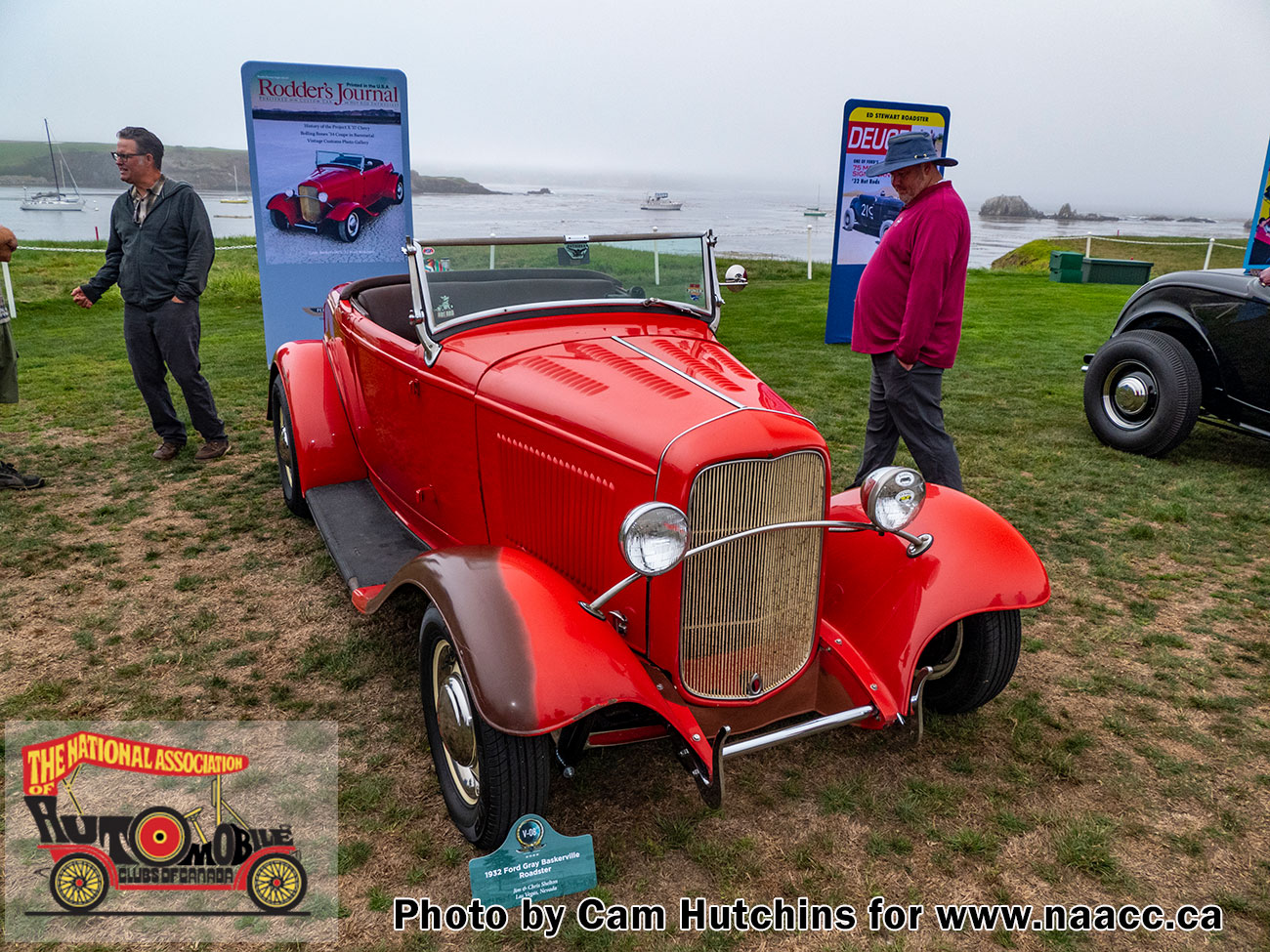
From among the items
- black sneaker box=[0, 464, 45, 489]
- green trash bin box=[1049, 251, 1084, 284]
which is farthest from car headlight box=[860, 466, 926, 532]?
green trash bin box=[1049, 251, 1084, 284]

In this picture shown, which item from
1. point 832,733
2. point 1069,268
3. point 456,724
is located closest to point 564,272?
point 456,724

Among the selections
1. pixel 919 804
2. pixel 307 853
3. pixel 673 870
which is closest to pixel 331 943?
pixel 307 853

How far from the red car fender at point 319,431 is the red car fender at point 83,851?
239 centimetres

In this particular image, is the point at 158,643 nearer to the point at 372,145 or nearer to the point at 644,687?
the point at 644,687

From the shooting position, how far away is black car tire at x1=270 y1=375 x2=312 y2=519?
4793mm

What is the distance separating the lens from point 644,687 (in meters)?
2.36

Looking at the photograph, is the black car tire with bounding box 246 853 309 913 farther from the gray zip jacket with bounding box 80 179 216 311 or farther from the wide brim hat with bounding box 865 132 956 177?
the gray zip jacket with bounding box 80 179 216 311

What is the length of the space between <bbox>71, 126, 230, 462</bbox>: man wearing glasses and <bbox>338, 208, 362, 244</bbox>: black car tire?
2.53 meters

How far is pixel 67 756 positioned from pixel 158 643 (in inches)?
33.8

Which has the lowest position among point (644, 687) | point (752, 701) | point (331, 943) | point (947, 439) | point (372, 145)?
point (331, 943)

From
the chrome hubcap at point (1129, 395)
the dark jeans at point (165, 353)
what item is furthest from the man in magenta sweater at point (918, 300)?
the dark jeans at point (165, 353)

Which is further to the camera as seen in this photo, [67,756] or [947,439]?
[947,439]

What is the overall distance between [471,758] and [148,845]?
0.98 meters

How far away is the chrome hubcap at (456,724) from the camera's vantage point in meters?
2.47
